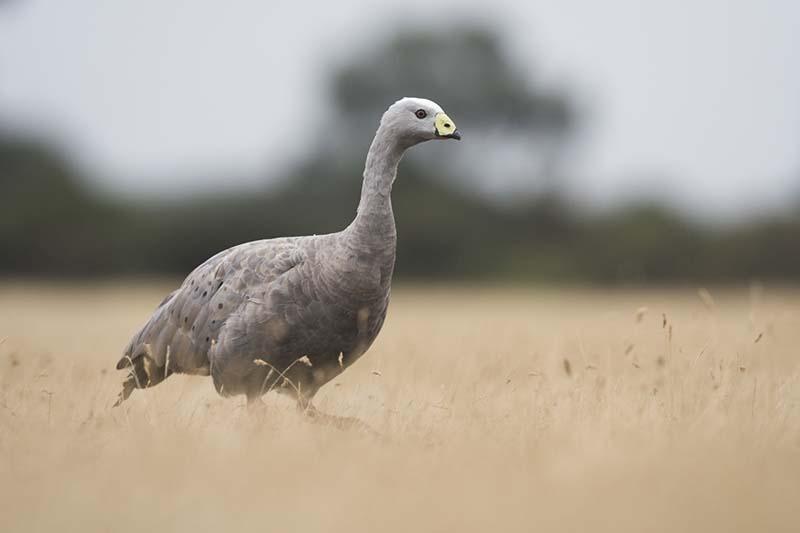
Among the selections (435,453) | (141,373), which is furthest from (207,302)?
(435,453)

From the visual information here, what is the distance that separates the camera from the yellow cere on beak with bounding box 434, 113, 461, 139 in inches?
317

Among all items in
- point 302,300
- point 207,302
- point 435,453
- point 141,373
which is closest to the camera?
point 435,453

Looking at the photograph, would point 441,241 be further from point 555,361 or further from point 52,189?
point 555,361

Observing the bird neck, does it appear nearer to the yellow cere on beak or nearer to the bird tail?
the yellow cere on beak

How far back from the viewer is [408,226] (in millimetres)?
39219

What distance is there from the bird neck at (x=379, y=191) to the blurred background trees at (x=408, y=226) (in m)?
27.6

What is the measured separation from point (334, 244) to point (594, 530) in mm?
3780

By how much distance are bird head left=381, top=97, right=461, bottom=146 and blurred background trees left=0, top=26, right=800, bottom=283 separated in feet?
90.3

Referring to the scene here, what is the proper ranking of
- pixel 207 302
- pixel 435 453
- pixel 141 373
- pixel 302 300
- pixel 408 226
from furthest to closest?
pixel 408 226 < pixel 141 373 < pixel 207 302 < pixel 302 300 < pixel 435 453

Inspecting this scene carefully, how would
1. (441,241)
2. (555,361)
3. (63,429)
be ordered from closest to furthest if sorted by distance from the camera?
(63,429) < (555,361) < (441,241)

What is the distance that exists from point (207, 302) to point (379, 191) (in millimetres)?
1678

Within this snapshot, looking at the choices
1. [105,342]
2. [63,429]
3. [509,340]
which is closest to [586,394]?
[63,429]

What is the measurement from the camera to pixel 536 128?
47.0 meters

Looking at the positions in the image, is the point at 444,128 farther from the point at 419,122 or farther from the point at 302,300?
the point at 302,300
